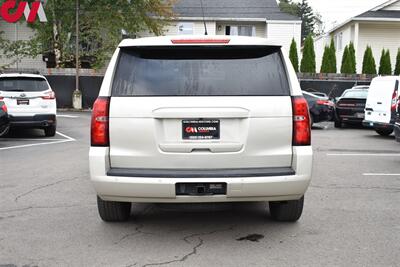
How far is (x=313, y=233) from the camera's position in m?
5.57

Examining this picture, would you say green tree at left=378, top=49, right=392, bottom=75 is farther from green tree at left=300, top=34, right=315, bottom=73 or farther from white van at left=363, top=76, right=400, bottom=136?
white van at left=363, top=76, right=400, bottom=136

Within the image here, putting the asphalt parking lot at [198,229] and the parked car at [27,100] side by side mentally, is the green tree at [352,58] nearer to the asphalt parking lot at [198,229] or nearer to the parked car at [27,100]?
the parked car at [27,100]

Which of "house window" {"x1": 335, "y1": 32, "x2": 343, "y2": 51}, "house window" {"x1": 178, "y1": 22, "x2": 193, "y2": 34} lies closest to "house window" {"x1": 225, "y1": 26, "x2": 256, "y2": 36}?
"house window" {"x1": 178, "y1": 22, "x2": 193, "y2": 34}

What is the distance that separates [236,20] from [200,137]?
99.7 ft

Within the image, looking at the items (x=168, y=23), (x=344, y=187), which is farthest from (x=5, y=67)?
(x=344, y=187)

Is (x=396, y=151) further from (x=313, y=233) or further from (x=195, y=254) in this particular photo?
(x=195, y=254)

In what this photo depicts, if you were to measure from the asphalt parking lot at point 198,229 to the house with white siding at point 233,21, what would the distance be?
2582 centimetres

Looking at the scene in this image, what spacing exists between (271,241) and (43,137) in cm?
1108

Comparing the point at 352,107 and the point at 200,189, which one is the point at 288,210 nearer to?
the point at 200,189

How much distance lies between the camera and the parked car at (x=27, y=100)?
14.1 meters

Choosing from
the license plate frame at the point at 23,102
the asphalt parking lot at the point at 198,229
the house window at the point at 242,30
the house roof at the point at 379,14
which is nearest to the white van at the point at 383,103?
the asphalt parking lot at the point at 198,229

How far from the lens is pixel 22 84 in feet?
47.1

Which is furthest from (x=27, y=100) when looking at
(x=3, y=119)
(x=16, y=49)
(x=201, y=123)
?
(x=16, y=49)

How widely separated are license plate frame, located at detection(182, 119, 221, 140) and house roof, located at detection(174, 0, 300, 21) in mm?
29550
